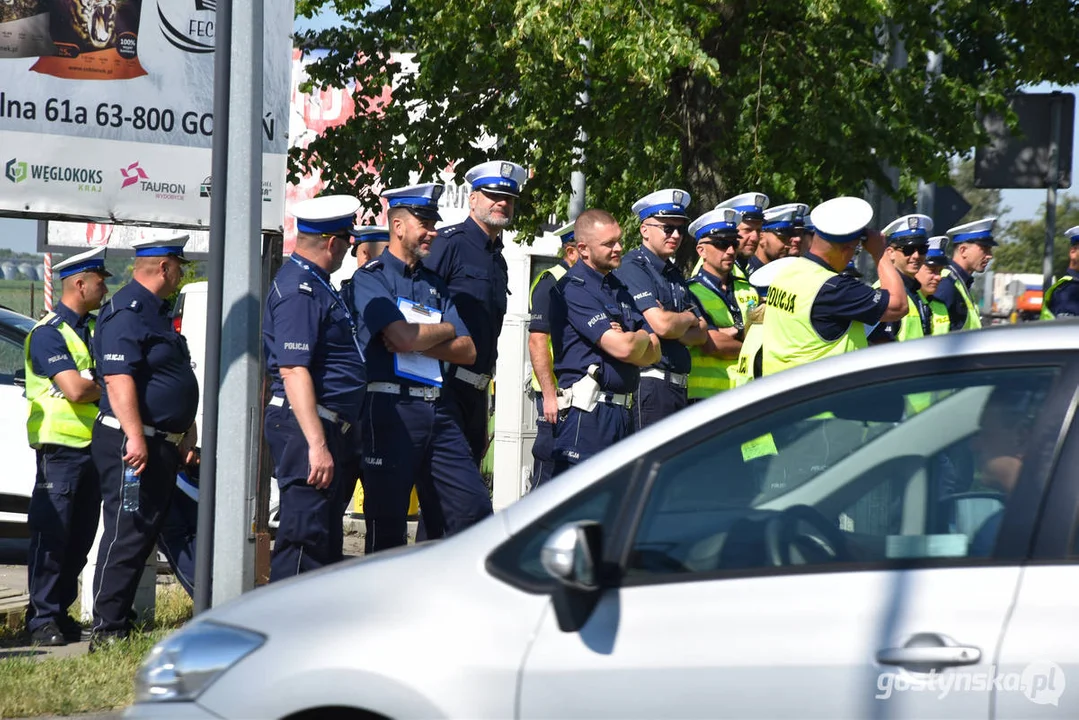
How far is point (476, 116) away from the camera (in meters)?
13.7

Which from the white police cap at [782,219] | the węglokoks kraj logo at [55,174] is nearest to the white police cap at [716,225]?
the white police cap at [782,219]

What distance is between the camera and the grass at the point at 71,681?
567 centimetres

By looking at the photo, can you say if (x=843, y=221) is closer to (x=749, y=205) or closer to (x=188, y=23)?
(x=749, y=205)

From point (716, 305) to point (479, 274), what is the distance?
1.59m

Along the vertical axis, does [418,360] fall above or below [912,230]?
below

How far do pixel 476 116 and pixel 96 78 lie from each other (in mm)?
6796

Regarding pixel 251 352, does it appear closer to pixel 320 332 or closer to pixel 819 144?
pixel 320 332

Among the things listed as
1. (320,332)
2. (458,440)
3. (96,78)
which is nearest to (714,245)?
(458,440)

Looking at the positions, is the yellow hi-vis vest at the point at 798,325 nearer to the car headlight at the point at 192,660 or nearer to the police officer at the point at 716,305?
the police officer at the point at 716,305

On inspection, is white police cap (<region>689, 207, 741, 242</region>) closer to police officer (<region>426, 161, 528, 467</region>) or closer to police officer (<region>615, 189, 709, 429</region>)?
police officer (<region>615, 189, 709, 429</region>)

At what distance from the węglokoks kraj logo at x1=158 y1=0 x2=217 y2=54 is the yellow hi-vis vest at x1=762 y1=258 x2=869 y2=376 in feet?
10.6

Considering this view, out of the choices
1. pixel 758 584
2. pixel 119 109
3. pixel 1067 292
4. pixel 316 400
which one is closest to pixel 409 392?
pixel 316 400

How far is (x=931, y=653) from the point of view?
3.00 metres

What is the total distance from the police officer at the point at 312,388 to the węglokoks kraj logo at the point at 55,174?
1.46 meters
